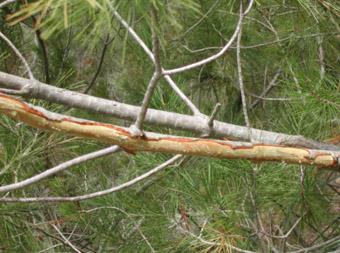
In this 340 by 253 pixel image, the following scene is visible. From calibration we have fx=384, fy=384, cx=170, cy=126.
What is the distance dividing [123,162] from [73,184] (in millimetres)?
401

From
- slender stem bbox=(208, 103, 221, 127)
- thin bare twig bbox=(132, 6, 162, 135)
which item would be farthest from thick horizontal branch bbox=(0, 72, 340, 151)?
thin bare twig bbox=(132, 6, 162, 135)

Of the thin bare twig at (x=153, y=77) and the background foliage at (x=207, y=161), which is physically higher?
the thin bare twig at (x=153, y=77)

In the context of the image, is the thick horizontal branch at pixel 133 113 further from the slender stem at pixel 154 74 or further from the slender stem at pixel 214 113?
the slender stem at pixel 154 74

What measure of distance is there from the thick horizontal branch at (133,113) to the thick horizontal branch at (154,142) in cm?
9

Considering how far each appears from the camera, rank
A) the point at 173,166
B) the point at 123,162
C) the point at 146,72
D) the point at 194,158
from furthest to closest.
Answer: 1. the point at 123,162
2. the point at 146,72
3. the point at 194,158
4. the point at 173,166

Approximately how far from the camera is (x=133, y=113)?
2.28 ft

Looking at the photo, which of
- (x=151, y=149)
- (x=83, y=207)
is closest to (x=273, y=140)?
(x=151, y=149)

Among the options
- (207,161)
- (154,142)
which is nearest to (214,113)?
(154,142)

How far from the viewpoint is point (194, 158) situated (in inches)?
45.6

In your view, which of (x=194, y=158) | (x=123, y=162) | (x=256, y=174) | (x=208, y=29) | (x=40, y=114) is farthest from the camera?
(x=123, y=162)

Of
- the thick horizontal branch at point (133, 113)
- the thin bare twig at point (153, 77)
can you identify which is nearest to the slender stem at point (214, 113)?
the thick horizontal branch at point (133, 113)

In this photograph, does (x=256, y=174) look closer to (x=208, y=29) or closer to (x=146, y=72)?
(x=208, y=29)

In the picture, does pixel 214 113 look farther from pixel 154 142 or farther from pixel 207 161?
pixel 207 161

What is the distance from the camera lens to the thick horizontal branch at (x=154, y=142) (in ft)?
1.53
